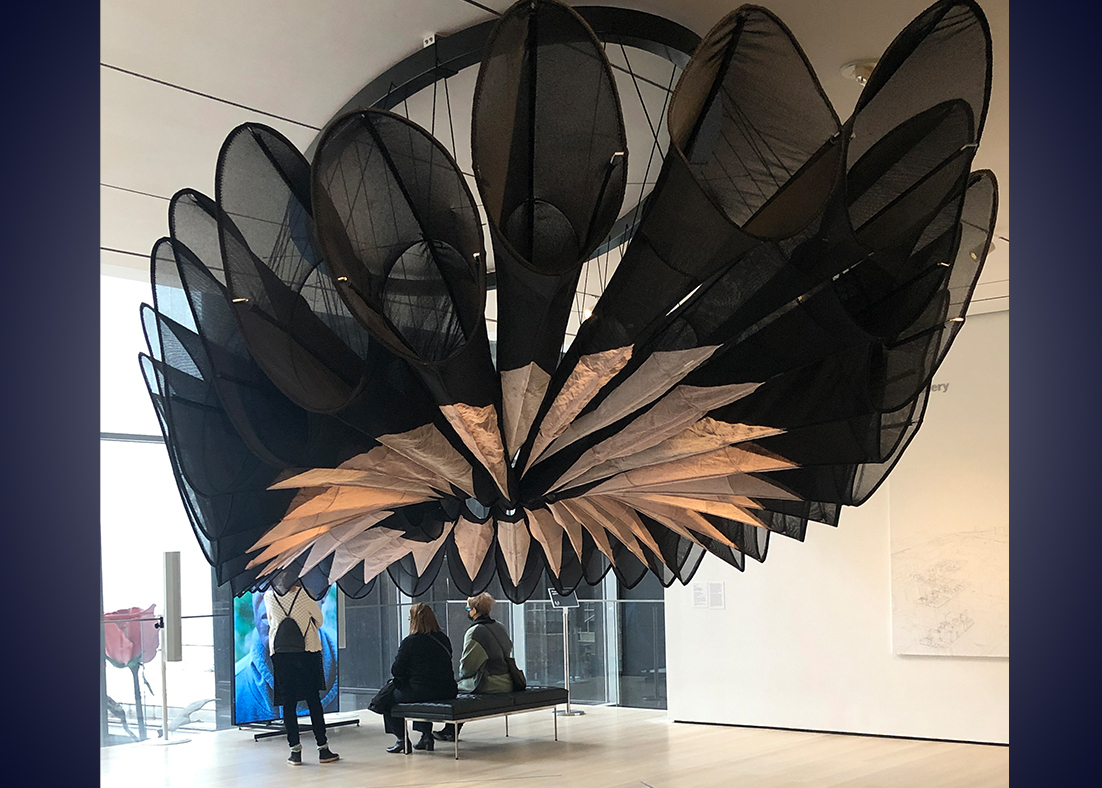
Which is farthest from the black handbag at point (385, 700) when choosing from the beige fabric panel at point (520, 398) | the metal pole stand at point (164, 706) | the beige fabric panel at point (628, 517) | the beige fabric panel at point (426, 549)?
the beige fabric panel at point (520, 398)

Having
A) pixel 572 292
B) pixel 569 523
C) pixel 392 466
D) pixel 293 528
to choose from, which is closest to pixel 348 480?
pixel 392 466

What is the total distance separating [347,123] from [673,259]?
2.79 feet

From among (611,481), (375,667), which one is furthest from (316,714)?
(611,481)

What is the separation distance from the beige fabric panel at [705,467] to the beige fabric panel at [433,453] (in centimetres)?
58

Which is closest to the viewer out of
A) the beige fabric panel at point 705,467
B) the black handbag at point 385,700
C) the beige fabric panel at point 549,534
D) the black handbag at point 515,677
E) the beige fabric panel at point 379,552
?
the beige fabric panel at point 705,467

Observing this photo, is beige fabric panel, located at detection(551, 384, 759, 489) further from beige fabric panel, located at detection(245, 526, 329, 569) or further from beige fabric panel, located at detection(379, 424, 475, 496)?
beige fabric panel, located at detection(245, 526, 329, 569)

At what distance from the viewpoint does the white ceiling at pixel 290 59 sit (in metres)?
3.67

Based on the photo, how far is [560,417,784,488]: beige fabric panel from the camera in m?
3.32

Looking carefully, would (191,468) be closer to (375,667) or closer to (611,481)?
(611,481)

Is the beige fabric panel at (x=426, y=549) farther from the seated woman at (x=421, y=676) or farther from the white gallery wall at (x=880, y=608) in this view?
the white gallery wall at (x=880, y=608)

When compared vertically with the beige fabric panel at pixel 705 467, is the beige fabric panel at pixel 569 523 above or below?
below

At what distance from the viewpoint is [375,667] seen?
40.0ft
